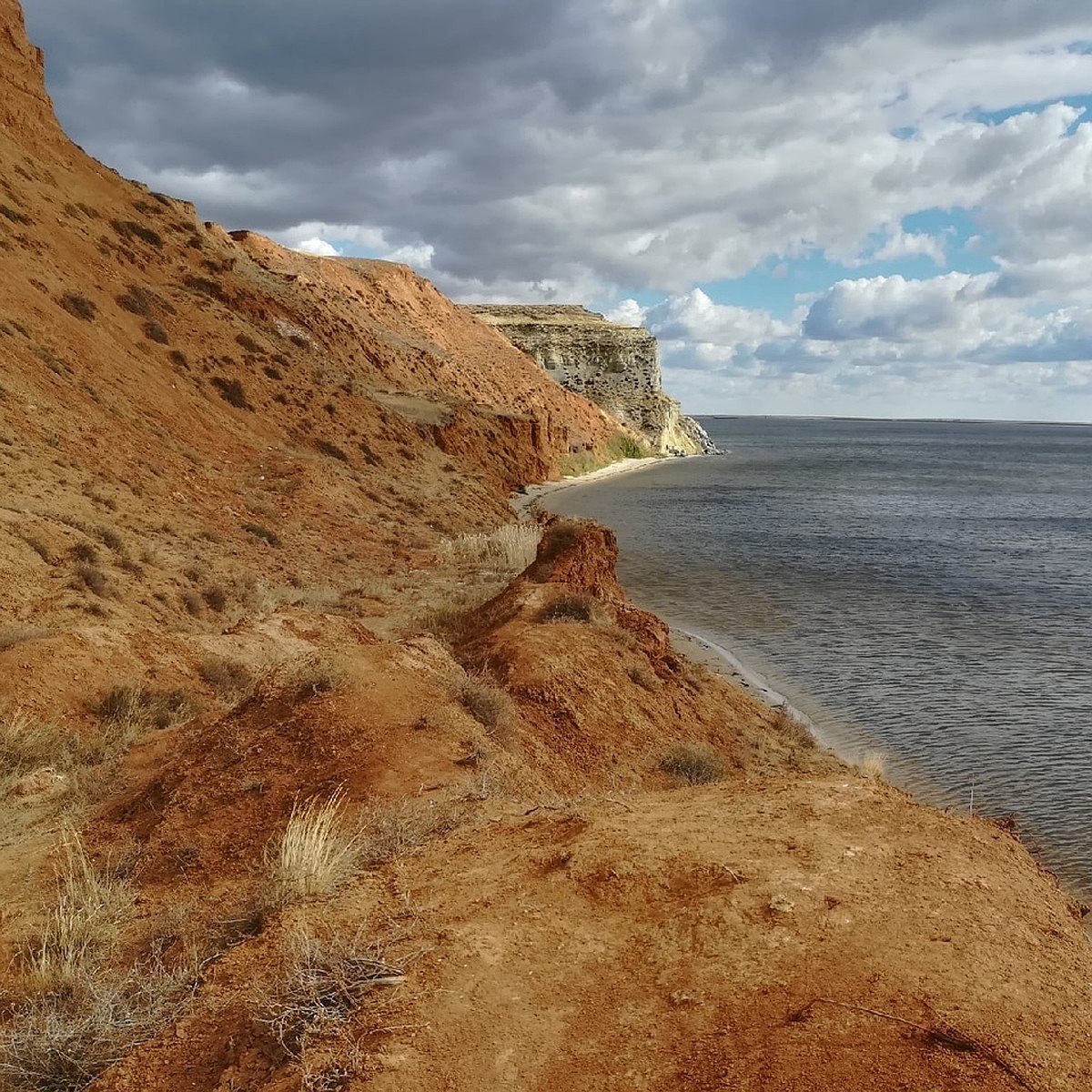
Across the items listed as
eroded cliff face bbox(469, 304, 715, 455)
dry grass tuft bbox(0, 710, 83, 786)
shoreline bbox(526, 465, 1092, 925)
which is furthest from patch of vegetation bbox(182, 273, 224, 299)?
eroded cliff face bbox(469, 304, 715, 455)

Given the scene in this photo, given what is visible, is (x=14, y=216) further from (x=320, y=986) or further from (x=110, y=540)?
(x=320, y=986)

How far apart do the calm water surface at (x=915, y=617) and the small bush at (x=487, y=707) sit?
6204 mm

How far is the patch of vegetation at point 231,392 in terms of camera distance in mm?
31234

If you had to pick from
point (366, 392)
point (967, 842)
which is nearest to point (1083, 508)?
point (366, 392)

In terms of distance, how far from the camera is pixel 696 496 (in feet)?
177

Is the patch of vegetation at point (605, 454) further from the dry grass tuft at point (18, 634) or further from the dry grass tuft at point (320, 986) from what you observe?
the dry grass tuft at point (320, 986)

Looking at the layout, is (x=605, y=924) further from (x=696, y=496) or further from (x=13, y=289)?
(x=696, y=496)

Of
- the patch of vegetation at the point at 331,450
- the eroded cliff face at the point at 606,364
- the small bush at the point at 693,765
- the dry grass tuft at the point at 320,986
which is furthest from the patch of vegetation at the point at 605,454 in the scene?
the dry grass tuft at the point at 320,986

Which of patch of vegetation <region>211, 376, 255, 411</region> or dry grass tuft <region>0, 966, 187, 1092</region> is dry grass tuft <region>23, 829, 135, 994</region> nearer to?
dry grass tuft <region>0, 966, 187, 1092</region>

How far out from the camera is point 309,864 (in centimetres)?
567

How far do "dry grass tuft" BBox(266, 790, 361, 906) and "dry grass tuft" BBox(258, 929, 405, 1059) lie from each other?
0.76 meters

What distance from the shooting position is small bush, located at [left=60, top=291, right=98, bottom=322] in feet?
89.6

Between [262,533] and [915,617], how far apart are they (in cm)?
1650

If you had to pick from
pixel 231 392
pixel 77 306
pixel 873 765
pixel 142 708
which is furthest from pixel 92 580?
pixel 231 392
